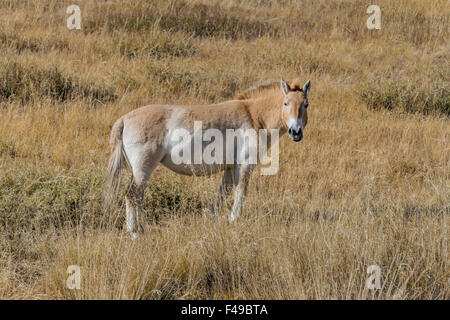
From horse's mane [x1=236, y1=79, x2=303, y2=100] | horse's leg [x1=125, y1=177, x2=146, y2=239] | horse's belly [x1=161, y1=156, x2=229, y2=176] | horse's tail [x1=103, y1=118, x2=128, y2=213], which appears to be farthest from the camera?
horse's mane [x1=236, y1=79, x2=303, y2=100]

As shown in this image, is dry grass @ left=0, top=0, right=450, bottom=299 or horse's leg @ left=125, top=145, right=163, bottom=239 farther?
horse's leg @ left=125, top=145, right=163, bottom=239

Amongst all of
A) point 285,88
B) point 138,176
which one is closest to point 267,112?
point 285,88

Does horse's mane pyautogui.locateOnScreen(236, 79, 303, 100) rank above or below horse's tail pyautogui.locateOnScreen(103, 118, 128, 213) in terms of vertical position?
above

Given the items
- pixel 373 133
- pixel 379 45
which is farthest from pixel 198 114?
pixel 379 45

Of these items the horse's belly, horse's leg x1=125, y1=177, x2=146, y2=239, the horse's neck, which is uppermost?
the horse's neck

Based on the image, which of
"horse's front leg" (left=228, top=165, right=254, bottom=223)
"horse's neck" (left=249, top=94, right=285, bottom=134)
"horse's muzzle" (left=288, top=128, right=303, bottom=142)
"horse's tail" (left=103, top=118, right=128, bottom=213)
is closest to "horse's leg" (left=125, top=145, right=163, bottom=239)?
"horse's tail" (left=103, top=118, right=128, bottom=213)

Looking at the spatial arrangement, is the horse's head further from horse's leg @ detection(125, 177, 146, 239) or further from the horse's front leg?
horse's leg @ detection(125, 177, 146, 239)

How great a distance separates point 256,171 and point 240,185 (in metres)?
1.63

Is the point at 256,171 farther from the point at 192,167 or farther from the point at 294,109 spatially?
the point at 192,167

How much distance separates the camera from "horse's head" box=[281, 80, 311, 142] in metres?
6.53

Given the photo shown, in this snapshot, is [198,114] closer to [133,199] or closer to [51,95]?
[133,199]

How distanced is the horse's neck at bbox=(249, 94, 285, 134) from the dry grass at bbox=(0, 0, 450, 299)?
2.72ft

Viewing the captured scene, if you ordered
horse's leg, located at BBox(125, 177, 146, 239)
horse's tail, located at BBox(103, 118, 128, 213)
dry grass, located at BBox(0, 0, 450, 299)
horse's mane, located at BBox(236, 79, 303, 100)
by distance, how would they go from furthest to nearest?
1. horse's mane, located at BBox(236, 79, 303, 100)
2. horse's tail, located at BBox(103, 118, 128, 213)
3. horse's leg, located at BBox(125, 177, 146, 239)
4. dry grass, located at BBox(0, 0, 450, 299)

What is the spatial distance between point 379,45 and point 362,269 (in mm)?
11356
